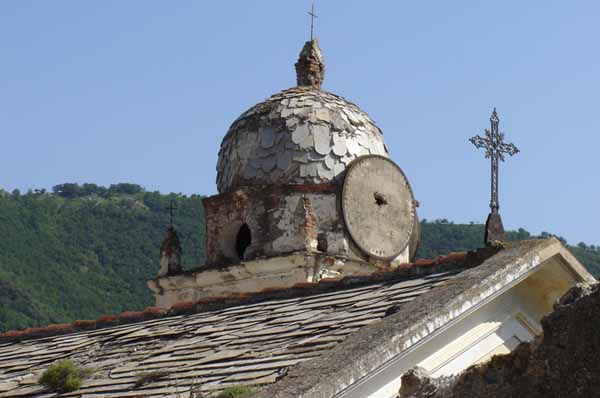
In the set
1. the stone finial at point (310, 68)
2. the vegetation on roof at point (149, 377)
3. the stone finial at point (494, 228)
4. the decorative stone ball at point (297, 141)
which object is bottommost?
the vegetation on roof at point (149, 377)

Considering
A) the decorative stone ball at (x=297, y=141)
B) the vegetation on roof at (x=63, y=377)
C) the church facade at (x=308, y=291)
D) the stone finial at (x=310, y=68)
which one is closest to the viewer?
the church facade at (x=308, y=291)

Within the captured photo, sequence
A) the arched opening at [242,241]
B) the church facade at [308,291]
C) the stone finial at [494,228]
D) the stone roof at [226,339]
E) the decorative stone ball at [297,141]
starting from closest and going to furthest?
the church facade at [308,291], the stone roof at [226,339], the stone finial at [494,228], the decorative stone ball at [297,141], the arched opening at [242,241]

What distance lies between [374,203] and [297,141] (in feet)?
3.82

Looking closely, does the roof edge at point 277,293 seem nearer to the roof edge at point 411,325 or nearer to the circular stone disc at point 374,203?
the roof edge at point 411,325

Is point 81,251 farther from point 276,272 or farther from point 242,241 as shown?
point 276,272

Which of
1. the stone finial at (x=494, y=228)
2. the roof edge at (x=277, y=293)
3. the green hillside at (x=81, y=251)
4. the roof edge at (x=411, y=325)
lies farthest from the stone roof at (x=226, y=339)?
the green hillside at (x=81, y=251)

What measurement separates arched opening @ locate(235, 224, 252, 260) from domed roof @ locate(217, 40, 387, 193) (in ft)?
1.71

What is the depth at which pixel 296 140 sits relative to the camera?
16.0 meters

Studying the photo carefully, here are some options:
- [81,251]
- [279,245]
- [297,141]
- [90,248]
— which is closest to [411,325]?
[279,245]

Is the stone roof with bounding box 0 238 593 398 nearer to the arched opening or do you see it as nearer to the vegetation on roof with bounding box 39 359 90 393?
the vegetation on roof with bounding box 39 359 90 393

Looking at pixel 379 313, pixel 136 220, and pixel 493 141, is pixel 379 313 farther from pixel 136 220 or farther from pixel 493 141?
pixel 136 220

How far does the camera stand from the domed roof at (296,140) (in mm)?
15930

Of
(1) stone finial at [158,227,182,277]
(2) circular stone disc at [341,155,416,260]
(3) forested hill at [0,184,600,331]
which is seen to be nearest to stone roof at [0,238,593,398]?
(2) circular stone disc at [341,155,416,260]

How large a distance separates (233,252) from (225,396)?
8429mm
